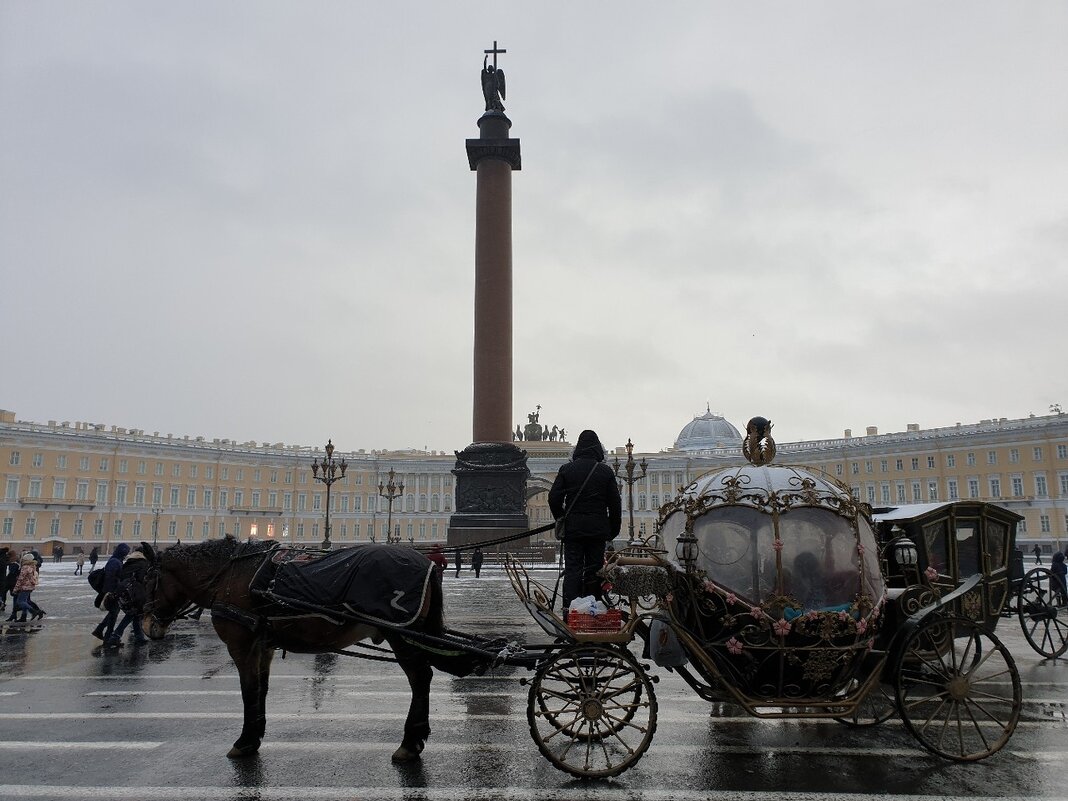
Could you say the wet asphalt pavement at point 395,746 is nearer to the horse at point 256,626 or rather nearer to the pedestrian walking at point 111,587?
the horse at point 256,626

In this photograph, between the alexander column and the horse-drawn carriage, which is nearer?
the horse-drawn carriage

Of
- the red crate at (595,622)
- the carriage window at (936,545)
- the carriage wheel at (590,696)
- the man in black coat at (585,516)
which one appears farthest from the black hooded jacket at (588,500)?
the carriage window at (936,545)

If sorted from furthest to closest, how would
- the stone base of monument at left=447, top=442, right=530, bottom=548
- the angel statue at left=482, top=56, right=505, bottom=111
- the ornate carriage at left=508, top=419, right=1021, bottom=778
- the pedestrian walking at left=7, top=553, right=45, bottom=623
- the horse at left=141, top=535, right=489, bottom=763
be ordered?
1. the angel statue at left=482, top=56, right=505, bottom=111
2. the stone base of monument at left=447, top=442, right=530, bottom=548
3. the pedestrian walking at left=7, top=553, right=45, bottom=623
4. the horse at left=141, top=535, right=489, bottom=763
5. the ornate carriage at left=508, top=419, right=1021, bottom=778

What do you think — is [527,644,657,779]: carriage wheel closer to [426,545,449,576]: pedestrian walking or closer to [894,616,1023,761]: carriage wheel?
[426,545,449,576]: pedestrian walking

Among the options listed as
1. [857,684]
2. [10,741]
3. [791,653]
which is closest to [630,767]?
[791,653]

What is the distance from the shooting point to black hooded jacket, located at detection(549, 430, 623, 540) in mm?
7363

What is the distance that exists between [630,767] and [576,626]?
1.13 metres

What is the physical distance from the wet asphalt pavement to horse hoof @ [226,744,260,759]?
8 cm

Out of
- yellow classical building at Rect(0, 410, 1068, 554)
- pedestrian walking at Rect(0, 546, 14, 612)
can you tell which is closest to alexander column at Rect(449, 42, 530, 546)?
pedestrian walking at Rect(0, 546, 14, 612)

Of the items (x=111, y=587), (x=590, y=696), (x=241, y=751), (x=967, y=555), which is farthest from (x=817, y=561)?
(x=111, y=587)

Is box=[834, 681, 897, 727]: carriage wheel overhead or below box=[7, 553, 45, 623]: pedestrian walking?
below

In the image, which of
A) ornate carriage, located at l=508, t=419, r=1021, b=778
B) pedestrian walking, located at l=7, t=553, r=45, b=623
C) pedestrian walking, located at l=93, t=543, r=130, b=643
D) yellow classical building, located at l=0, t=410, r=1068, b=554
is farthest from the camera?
yellow classical building, located at l=0, t=410, r=1068, b=554

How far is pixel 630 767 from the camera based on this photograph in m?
5.78

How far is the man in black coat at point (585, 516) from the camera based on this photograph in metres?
7.37
